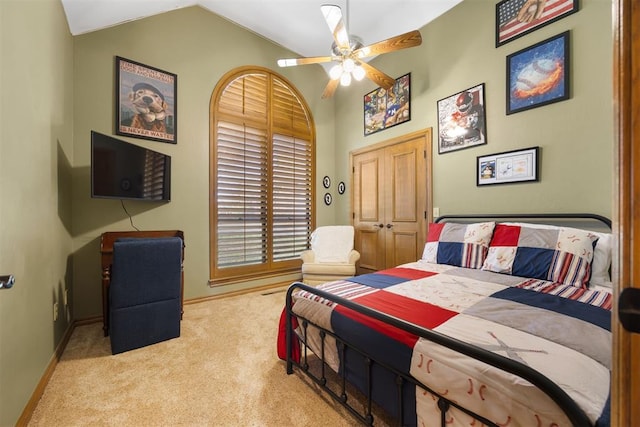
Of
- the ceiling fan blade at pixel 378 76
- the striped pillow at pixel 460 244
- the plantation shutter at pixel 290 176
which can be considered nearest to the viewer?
the striped pillow at pixel 460 244

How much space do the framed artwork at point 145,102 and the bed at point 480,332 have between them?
257 cm

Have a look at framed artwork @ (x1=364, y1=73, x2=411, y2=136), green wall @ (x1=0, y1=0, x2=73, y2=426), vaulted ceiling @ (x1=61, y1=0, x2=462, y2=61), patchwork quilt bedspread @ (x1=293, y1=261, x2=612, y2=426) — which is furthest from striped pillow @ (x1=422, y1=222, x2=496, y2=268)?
green wall @ (x1=0, y1=0, x2=73, y2=426)

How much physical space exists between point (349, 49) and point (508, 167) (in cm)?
193

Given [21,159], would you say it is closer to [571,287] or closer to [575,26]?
[571,287]

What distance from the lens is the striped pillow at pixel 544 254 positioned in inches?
71.4

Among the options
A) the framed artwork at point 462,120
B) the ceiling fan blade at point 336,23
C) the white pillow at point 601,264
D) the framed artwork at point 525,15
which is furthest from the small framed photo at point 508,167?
the ceiling fan blade at point 336,23

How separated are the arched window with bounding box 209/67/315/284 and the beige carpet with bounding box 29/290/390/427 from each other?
1.34m

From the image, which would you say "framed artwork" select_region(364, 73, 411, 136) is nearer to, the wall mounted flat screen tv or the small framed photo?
the small framed photo

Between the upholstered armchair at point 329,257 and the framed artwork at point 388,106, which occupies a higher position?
the framed artwork at point 388,106

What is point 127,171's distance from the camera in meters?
2.51

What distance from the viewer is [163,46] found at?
3104mm

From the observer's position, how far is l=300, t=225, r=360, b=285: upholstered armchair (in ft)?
11.1

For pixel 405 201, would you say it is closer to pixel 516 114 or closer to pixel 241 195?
pixel 516 114

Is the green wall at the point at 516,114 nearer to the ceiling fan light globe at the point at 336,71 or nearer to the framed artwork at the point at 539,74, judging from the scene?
the framed artwork at the point at 539,74
